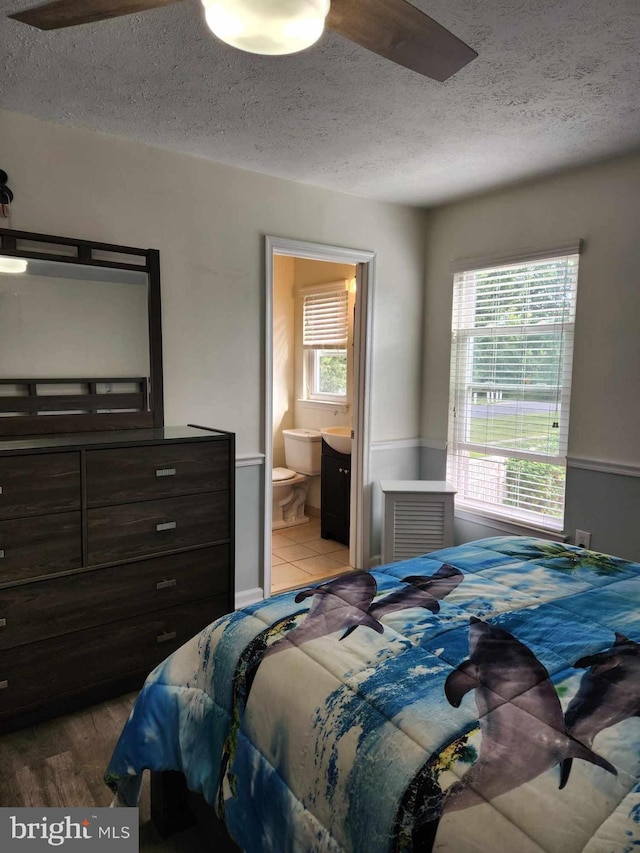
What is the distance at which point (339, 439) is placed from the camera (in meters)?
4.40

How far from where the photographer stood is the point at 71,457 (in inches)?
88.5

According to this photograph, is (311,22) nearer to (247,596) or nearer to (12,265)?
(12,265)

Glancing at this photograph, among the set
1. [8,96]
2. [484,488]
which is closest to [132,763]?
[8,96]

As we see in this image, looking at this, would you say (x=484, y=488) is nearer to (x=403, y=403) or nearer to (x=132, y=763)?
(x=403, y=403)

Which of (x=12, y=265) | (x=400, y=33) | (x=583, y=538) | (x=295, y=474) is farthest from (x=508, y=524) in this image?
(x=12, y=265)

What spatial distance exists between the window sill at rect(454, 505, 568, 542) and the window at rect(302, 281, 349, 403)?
1602mm

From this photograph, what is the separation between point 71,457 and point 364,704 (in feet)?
5.14

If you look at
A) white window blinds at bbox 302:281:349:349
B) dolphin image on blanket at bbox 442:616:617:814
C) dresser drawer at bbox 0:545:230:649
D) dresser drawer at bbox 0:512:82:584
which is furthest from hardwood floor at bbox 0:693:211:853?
white window blinds at bbox 302:281:349:349

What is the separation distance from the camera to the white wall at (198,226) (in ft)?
8.51

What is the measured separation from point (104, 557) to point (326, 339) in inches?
125

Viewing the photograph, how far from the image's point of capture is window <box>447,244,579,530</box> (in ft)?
10.8

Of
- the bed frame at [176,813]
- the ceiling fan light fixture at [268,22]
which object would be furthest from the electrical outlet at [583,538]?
the ceiling fan light fixture at [268,22]

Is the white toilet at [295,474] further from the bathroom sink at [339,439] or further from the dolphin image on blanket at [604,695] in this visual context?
the dolphin image on blanket at [604,695]

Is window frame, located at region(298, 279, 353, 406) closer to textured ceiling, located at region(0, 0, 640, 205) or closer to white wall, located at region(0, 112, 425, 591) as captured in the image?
white wall, located at region(0, 112, 425, 591)
